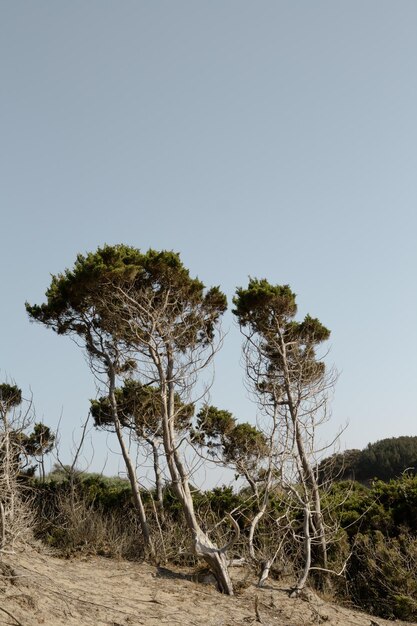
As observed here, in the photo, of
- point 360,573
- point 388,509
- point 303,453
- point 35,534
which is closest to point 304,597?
point 360,573

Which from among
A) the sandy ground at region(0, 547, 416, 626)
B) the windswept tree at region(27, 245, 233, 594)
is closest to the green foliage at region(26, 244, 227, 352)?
the windswept tree at region(27, 245, 233, 594)

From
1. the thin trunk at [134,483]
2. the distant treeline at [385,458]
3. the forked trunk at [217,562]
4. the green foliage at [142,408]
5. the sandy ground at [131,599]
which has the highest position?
the distant treeline at [385,458]

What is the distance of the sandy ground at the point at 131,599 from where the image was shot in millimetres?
7512

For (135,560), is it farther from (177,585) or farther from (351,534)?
(351,534)

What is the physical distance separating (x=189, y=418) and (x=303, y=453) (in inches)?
177

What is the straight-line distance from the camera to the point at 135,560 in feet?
40.3

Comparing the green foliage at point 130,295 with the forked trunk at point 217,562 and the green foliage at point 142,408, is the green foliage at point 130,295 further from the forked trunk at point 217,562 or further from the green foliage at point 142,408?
the forked trunk at point 217,562

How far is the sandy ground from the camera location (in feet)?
24.6

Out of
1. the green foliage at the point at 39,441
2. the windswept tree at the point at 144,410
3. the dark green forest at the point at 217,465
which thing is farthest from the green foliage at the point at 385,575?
the green foliage at the point at 39,441

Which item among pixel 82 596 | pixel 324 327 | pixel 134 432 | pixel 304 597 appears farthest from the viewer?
pixel 324 327

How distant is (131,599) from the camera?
29.4ft

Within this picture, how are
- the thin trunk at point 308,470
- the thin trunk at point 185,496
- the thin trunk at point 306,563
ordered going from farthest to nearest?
the thin trunk at point 308,470 < the thin trunk at point 185,496 < the thin trunk at point 306,563

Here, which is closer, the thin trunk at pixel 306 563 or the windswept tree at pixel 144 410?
the thin trunk at pixel 306 563

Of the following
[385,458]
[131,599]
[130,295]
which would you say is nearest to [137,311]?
[130,295]
